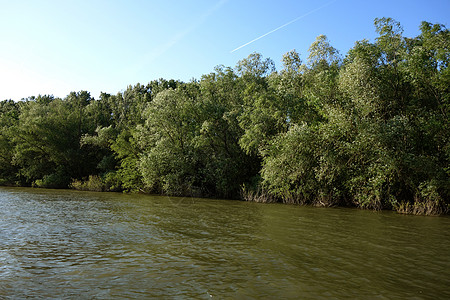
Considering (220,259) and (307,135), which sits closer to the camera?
(220,259)

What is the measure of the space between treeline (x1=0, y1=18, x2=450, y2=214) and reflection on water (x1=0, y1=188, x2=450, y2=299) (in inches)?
258

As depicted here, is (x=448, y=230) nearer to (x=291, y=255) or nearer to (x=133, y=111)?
(x=291, y=255)

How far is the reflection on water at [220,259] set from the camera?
6648 millimetres

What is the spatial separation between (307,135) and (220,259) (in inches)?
670

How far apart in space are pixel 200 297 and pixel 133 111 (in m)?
49.7

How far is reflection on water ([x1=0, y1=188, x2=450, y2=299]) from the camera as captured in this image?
6648 millimetres

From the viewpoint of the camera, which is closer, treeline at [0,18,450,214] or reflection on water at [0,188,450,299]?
reflection on water at [0,188,450,299]

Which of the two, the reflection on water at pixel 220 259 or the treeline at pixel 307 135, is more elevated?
the treeline at pixel 307 135

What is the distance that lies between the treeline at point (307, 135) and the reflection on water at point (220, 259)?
6549 mm

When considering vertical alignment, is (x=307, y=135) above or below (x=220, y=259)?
above

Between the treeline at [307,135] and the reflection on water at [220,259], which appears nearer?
the reflection on water at [220,259]

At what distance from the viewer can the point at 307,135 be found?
79.4 ft

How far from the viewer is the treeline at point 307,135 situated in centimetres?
2158

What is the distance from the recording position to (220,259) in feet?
29.9
